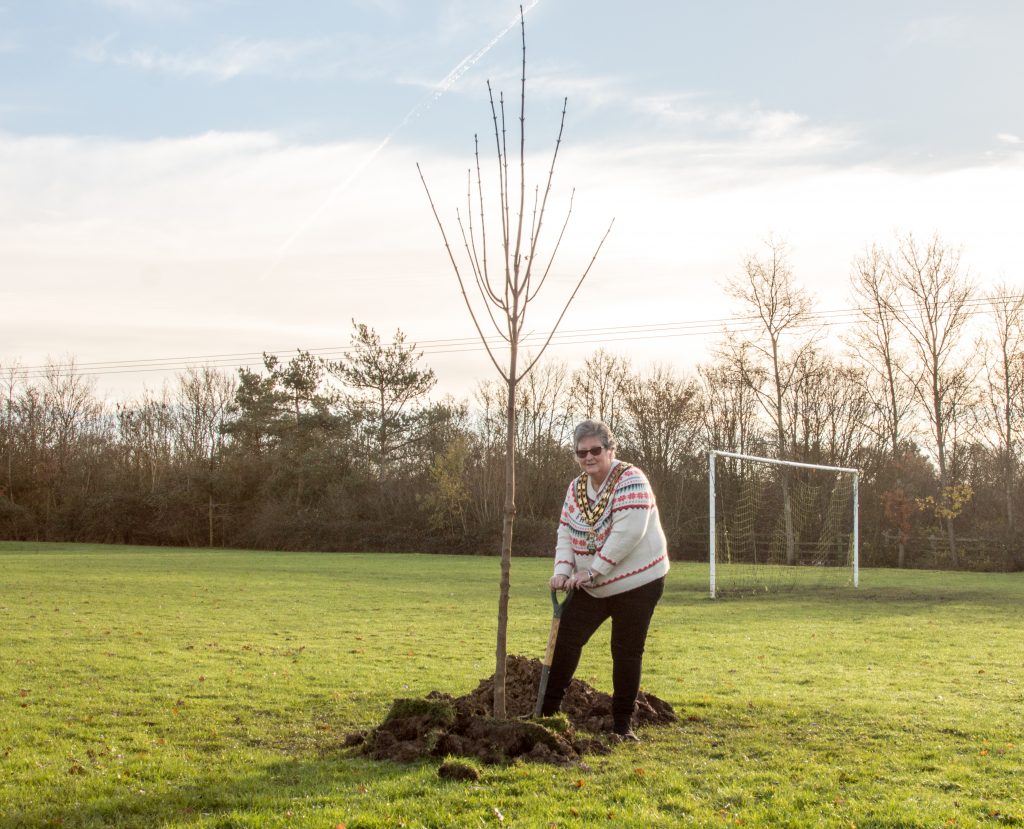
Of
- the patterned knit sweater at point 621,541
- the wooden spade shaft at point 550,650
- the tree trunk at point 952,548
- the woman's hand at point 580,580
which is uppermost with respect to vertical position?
the patterned knit sweater at point 621,541

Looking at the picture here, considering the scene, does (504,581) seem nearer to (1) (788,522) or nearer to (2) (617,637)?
(2) (617,637)

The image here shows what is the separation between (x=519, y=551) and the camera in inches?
1759

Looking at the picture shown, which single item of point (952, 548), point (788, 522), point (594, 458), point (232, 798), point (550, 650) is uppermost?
point (594, 458)

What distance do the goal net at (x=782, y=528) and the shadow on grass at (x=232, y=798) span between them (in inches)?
704

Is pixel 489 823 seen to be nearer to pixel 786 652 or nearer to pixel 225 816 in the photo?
pixel 225 816

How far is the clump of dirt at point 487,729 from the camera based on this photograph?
5359 mm

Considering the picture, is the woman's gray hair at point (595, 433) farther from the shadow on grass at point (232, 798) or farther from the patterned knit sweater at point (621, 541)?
the shadow on grass at point (232, 798)

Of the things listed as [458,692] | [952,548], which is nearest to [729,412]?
[952,548]

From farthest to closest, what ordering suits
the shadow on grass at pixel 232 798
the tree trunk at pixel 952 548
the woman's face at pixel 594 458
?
the tree trunk at pixel 952 548 < the woman's face at pixel 594 458 < the shadow on grass at pixel 232 798

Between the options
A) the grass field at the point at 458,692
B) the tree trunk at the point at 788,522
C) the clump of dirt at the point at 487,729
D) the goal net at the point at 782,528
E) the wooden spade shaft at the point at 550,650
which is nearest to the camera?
the grass field at the point at 458,692

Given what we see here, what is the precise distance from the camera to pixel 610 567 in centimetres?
556

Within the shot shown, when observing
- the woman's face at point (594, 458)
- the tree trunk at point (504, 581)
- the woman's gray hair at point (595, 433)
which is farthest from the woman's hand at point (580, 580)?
the woman's gray hair at point (595, 433)

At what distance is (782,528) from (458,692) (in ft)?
82.0

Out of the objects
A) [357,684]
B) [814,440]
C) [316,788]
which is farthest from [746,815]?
[814,440]
